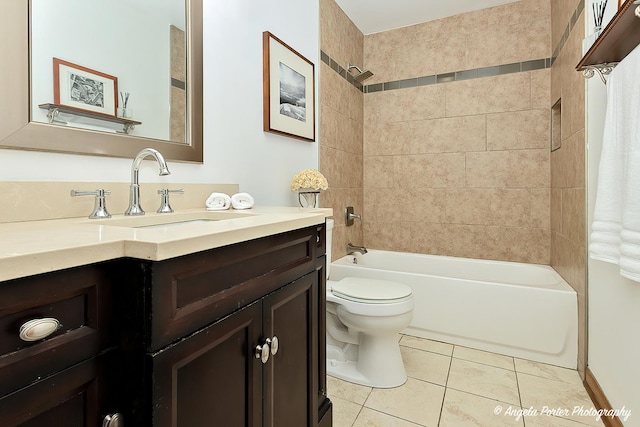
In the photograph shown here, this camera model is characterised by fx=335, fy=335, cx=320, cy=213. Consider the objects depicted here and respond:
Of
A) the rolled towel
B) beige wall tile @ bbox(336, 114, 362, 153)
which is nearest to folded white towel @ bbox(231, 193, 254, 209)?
the rolled towel

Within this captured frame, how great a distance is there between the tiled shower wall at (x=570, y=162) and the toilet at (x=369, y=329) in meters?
0.98

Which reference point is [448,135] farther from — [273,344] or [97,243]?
[97,243]

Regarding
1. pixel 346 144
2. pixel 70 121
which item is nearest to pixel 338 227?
pixel 346 144

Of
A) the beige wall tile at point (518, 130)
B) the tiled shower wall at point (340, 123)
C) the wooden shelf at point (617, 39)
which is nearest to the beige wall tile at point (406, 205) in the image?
the tiled shower wall at point (340, 123)

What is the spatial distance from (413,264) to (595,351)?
1427 millimetres

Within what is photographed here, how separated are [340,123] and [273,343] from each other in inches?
86.3

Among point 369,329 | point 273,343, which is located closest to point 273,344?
point 273,343

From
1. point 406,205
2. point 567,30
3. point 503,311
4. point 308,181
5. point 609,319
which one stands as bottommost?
point 503,311

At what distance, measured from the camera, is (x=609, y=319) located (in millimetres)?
1491

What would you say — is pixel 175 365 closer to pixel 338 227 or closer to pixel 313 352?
pixel 313 352

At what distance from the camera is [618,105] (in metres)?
1.21

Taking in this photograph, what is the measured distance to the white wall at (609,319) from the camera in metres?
1.25

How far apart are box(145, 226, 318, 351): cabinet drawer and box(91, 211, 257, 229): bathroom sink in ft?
0.96

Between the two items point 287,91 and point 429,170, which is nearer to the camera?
point 287,91
